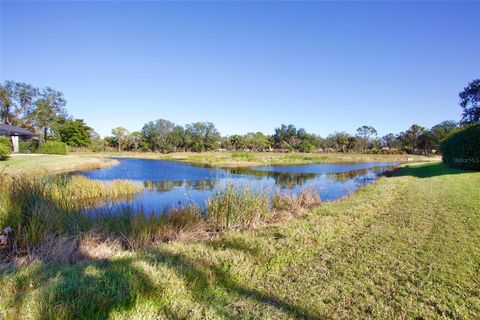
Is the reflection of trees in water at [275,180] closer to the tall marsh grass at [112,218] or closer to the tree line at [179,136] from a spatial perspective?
the tall marsh grass at [112,218]

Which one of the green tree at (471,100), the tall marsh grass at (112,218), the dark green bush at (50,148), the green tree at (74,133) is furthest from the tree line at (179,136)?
the tall marsh grass at (112,218)

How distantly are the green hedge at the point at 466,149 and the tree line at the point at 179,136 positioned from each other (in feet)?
140

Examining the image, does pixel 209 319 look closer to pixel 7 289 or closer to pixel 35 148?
pixel 7 289

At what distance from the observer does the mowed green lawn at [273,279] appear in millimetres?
2623

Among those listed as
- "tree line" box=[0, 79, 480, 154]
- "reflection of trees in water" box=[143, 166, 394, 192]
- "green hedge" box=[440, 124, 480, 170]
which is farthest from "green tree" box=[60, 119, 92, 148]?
"green hedge" box=[440, 124, 480, 170]

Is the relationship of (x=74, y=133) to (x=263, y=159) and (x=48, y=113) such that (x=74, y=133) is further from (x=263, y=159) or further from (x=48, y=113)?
(x=263, y=159)

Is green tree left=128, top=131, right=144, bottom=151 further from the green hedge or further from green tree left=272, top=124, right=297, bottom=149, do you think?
the green hedge

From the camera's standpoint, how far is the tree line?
166ft

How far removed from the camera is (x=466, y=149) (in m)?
16.2

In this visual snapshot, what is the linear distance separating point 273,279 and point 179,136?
76.8 m

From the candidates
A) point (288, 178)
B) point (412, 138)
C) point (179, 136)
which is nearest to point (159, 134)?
point (179, 136)

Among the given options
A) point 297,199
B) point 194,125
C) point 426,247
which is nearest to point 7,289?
point 426,247

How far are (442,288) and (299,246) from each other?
203cm

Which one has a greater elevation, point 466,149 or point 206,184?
point 466,149
